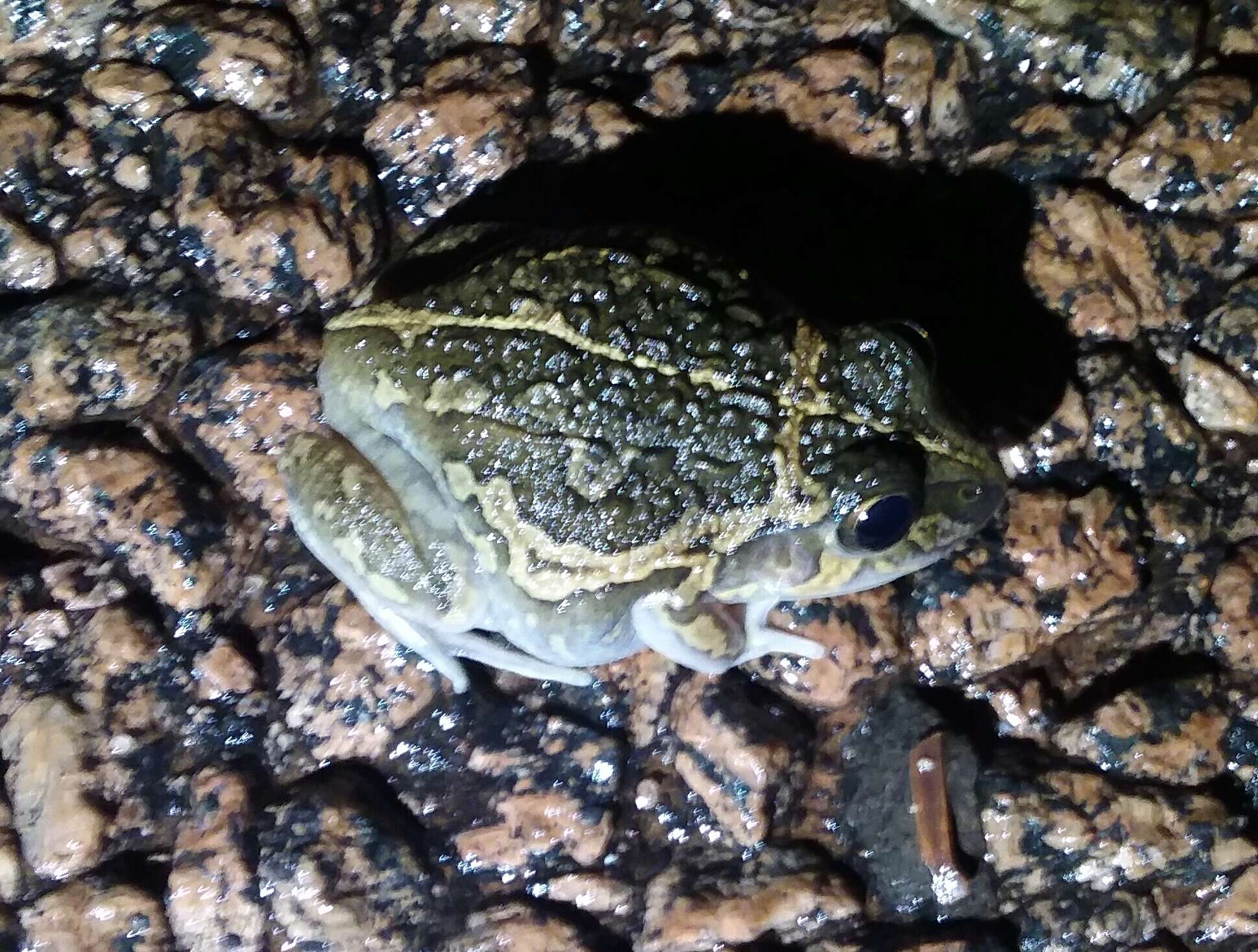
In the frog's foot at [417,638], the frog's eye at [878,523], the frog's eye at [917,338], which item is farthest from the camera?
the frog's foot at [417,638]

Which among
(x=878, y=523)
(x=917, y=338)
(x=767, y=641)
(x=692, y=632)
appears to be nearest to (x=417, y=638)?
(x=692, y=632)

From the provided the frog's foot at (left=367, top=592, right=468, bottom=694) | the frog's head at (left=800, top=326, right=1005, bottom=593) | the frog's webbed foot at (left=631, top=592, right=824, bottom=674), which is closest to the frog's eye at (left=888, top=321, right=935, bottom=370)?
the frog's head at (left=800, top=326, right=1005, bottom=593)

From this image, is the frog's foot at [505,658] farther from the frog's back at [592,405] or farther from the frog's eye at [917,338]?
the frog's eye at [917,338]

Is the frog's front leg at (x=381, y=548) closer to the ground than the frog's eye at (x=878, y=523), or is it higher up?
closer to the ground

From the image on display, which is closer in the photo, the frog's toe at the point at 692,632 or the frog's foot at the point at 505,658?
the frog's toe at the point at 692,632

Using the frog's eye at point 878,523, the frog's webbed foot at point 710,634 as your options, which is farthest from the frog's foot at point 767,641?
the frog's eye at point 878,523
